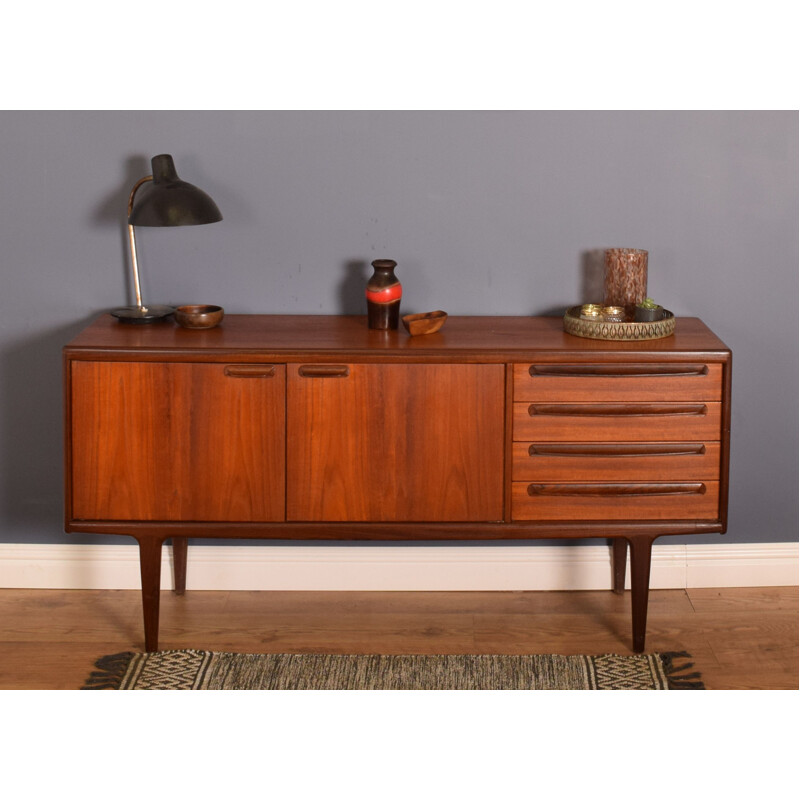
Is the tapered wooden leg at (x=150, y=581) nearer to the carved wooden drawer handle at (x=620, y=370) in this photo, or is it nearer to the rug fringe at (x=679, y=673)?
the carved wooden drawer handle at (x=620, y=370)

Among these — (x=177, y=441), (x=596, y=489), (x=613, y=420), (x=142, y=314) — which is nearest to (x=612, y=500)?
(x=596, y=489)

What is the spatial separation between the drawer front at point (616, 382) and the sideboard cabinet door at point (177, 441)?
0.67 metres

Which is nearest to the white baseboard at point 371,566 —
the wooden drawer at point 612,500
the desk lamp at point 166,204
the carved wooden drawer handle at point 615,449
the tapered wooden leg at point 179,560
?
the tapered wooden leg at point 179,560

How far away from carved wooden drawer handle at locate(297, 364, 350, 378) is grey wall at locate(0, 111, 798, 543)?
47 centimetres

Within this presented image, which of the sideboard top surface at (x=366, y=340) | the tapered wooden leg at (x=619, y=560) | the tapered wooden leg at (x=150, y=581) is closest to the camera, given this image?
the sideboard top surface at (x=366, y=340)

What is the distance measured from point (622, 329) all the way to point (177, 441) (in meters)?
1.24

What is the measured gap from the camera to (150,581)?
3230 mm

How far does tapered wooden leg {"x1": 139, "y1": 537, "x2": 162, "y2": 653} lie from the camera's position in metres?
3.20

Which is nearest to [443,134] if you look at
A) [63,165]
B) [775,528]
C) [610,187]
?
[610,187]

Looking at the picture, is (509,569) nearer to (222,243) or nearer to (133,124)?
(222,243)

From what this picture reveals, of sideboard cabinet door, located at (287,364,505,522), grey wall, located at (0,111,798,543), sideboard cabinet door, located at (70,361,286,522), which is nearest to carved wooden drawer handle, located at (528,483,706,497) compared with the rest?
sideboard cabinet door, located at (287,364,505,522)

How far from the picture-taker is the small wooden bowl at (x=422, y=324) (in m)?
3.21

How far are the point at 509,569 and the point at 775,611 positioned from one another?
81cm

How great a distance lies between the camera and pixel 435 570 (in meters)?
3.66
